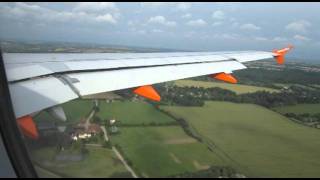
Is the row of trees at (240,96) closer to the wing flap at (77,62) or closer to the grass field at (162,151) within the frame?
the wing flap at (77,62)

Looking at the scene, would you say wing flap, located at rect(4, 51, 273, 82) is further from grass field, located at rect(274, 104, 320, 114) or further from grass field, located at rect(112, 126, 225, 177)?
grass field, located at rect(274, 104, 320, 114)

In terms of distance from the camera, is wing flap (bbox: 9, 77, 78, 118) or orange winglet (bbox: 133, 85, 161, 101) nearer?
wing flap (bbox: 9, 77, 78, 118)

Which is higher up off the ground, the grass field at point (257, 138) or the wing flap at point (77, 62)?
the wing flap at point (77, 62)

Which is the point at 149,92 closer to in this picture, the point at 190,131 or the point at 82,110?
the point at 82,110

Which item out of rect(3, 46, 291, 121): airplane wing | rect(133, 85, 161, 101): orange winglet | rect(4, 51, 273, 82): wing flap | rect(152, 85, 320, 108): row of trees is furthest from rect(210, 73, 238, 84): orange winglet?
rect(133, 85, 161, 101): orange winglet

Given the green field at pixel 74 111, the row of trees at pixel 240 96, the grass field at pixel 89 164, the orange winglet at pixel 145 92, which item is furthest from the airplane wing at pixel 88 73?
the row of trees at pixel 240 96
